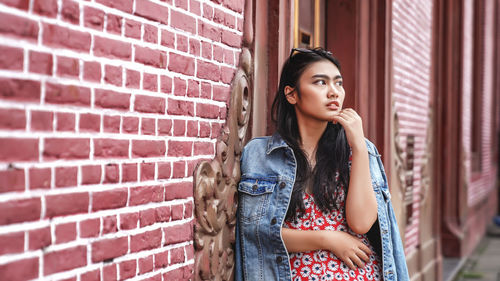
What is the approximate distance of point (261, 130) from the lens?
3834 millimetres

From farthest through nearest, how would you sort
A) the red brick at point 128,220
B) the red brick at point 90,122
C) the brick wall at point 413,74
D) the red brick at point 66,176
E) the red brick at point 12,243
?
the brick wall at point 413,74, the red brick at point 128,220, the red brick at point 90,122, the red brick at point 66,176, the red brick at point 12,243

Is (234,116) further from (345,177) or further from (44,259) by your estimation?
(44,259)

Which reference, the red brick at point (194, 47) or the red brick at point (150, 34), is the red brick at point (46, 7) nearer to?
the red brick at point (150, 34)

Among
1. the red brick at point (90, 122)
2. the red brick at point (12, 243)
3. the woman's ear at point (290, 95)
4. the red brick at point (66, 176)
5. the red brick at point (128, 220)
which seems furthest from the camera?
the woman's ear at point (290, 95)

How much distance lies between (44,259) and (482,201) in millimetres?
14143

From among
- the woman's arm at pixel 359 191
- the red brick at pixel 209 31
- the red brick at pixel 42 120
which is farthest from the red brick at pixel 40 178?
the woman's arm at pixel 359 191

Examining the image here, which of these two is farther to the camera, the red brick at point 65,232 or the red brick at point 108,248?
the red brick at point 108,248

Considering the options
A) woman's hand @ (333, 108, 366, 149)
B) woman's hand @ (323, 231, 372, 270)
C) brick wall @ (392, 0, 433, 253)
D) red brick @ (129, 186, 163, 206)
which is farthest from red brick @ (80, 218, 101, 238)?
brick wall @ (392, 0, 433, 253)

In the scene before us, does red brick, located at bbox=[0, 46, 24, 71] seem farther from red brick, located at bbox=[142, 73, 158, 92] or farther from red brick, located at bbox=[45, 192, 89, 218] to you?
red brick, located at bbox=[142, 73, 158, 92]

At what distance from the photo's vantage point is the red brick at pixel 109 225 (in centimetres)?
221

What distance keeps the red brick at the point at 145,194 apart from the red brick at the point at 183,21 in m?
0.67

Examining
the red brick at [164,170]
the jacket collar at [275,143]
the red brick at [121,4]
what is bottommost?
the red brick at [164,170]

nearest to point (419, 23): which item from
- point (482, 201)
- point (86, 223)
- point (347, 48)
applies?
point (347, 48)

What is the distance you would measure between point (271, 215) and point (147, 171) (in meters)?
0.80
